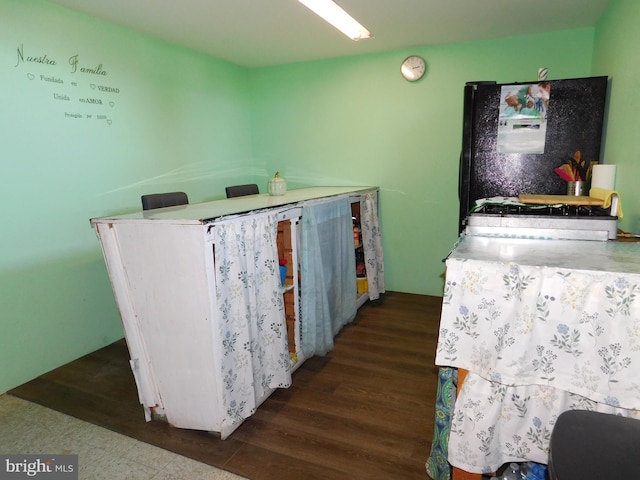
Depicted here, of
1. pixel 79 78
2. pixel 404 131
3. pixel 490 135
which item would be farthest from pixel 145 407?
pixel 404 131

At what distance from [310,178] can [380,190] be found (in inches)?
30.9

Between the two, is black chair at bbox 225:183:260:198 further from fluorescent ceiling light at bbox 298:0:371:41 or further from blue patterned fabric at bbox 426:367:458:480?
blue patterned fabric at bbox 426:367:458:480

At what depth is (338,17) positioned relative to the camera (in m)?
2.61

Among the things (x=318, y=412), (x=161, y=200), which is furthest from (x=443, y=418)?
(x=161, y=200)

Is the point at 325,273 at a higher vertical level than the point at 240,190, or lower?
lower

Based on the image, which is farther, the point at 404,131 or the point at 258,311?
the point at 404,131

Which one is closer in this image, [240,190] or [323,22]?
[323,22]

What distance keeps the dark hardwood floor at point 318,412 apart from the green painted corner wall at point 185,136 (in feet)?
1.61

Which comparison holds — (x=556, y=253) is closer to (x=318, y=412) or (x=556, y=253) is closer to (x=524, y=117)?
(x=524, y=117)

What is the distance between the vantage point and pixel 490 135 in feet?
7.66

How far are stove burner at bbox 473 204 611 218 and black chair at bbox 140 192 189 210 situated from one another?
191 centimetres

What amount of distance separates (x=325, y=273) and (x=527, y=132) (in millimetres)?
1549

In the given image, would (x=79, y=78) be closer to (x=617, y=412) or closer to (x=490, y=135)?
(x=490, y=135)

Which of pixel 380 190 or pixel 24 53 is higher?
pixel 24 53
